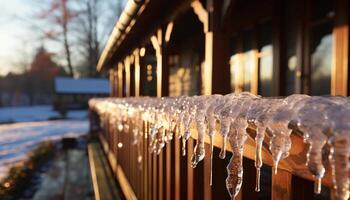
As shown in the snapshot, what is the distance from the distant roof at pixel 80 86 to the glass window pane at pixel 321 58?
102 feet

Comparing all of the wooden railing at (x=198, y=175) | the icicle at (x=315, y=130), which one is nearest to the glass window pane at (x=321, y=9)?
the wooden railing at (x=198, y=175)

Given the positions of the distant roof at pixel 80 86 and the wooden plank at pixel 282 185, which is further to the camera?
the distant roof at pixel 80 86

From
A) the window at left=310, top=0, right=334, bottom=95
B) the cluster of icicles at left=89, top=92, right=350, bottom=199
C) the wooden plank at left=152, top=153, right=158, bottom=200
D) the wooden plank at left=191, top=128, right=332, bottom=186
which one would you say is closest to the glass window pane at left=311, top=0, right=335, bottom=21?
the window at left=310, top=0, right=334, bottom=95

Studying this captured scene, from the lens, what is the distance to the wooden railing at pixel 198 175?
3.31 feet

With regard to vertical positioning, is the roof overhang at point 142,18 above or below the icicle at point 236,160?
above

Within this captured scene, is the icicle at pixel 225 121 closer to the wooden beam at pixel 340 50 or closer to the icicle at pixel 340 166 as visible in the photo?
the icicle at pixel 340 166

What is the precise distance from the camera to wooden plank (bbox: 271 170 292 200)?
3.37ft

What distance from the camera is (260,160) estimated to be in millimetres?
1067

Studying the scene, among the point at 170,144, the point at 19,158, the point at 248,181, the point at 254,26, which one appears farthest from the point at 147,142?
the point at 19,158

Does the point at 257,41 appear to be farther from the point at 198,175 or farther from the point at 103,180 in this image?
the point at 198,175

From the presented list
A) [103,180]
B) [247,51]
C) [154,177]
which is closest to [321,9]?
[247,51]

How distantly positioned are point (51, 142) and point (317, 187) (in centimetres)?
1332

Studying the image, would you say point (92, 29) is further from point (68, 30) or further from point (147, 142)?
point (147, 142)

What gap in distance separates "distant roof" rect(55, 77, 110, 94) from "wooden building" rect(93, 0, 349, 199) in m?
27.3
